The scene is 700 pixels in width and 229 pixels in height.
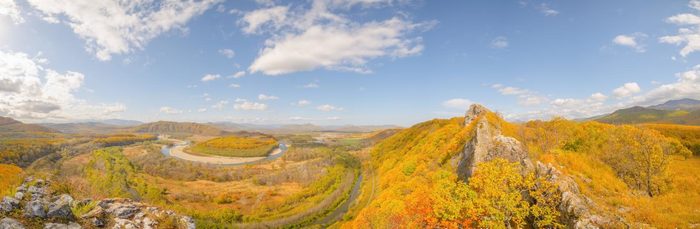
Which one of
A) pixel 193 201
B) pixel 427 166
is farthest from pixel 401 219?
pixel 193 201

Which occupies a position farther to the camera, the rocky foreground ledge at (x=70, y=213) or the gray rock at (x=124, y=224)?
the gray rock at (x=124, y=224)

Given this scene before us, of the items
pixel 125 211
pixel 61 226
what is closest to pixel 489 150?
pixel 125 211

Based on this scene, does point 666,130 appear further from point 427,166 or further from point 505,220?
point 505,220

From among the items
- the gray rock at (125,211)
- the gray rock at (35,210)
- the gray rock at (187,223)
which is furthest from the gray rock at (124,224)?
the gray rock at (35,210)

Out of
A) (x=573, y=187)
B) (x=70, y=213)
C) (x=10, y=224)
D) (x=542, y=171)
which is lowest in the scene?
(x=573, y=187)

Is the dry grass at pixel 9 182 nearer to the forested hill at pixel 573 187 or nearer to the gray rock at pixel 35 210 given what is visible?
the gray rock at pixel 35 210

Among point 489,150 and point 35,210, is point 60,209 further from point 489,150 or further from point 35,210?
point 489,150

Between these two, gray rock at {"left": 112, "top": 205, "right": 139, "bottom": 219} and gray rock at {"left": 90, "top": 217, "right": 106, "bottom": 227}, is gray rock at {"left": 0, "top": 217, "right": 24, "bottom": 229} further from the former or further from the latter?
gray rock at {"left": 112, "top": 205, "right": 139, "bottom": 219}

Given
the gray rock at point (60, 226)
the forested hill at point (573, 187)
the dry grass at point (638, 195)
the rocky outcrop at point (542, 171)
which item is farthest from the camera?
the forested hill at point (573, 187)
